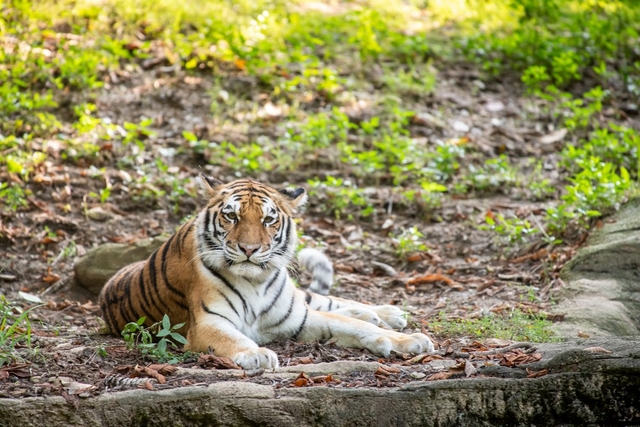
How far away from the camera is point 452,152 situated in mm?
7770

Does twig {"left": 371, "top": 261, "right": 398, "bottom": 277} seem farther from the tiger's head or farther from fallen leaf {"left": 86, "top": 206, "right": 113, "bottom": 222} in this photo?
fallen leaf {"left": 86, "top": 206, "right": 113, "bottom": 222}

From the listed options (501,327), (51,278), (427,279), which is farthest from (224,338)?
(51,278)

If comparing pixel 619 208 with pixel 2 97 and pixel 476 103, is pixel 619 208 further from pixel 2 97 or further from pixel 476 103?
pixel 2 97

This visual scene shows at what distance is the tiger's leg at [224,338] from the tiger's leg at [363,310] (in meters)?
0.85

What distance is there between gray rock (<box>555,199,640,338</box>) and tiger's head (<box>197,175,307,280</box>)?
69.6 inches

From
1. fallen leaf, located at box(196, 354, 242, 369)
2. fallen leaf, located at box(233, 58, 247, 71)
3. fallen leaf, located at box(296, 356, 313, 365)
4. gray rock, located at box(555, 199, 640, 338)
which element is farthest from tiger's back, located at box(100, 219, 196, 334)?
A: fallen leaf, located at box(233, 58, 247, 71)

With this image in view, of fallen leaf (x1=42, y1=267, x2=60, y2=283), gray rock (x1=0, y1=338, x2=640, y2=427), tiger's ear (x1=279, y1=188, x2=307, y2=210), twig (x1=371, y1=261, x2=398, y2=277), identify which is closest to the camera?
gray rock (x1=0, y1=338, x2=640, y2=427)

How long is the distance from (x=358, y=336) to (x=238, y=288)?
724mm

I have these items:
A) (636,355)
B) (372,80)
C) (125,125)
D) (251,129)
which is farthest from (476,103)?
(636,355)

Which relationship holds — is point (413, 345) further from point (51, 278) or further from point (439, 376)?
point (51, 278)

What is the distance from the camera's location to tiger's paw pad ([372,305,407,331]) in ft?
15.9

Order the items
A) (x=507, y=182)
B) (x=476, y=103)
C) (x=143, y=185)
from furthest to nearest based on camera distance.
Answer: (x=476, y=103) → (x=507, y=182) → (x=143, y=185)

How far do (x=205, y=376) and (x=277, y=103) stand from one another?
18.2 ft

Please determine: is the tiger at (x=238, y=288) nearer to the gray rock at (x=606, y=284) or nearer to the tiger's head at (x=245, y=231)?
the tiger's head at (x=245, y=231)
